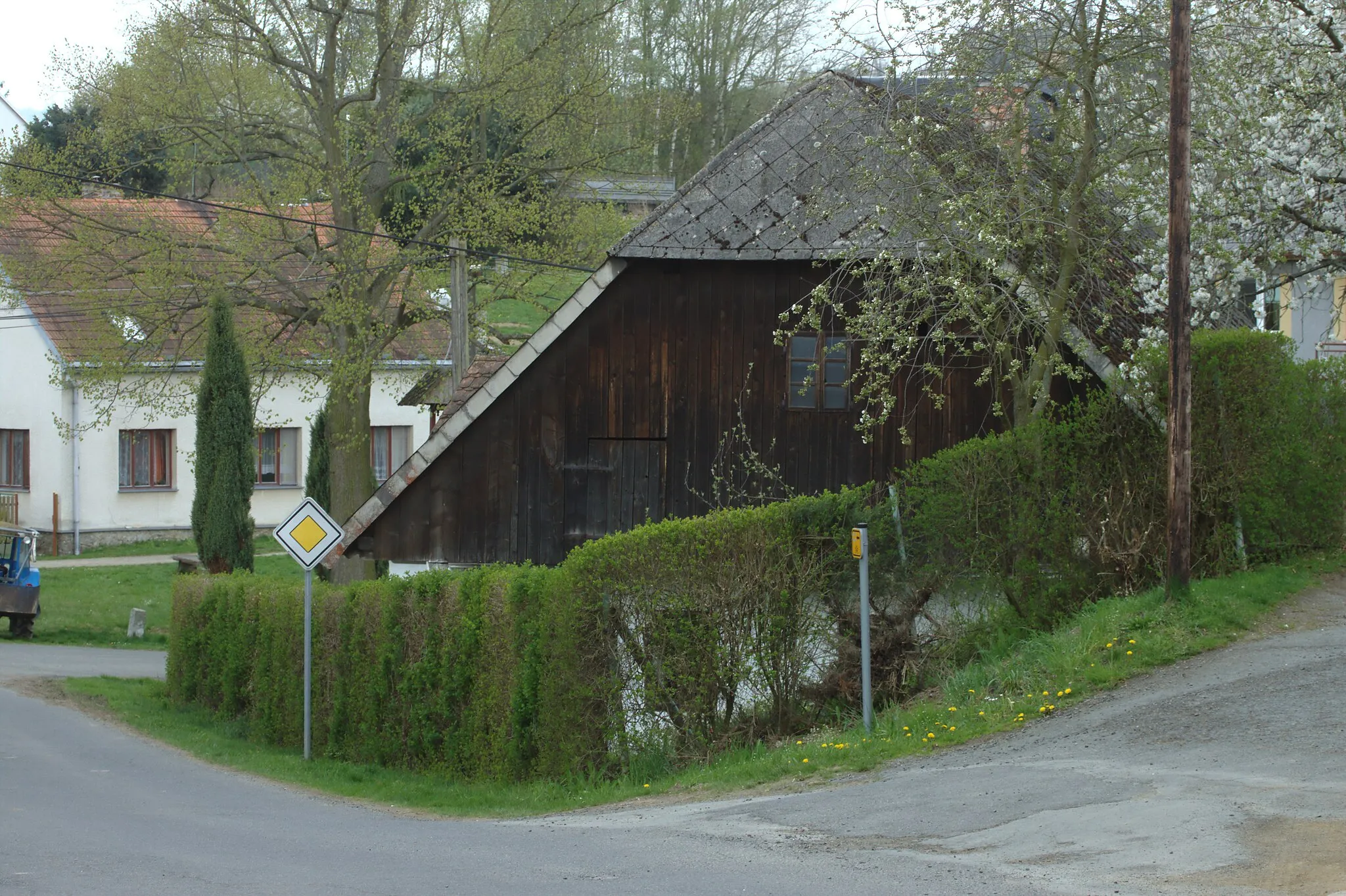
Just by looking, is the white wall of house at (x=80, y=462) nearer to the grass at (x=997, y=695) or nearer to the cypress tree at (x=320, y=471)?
the cypress tree at (x=320, y=471)

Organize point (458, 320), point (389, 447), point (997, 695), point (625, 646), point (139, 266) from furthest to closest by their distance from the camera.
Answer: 1. point (389, 447)
2. point (139, 266)
3. point (458, 320)
4. point (625, 646)
5. point (997, 695)

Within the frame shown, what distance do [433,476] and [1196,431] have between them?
993 centimetres

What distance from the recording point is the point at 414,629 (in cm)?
1469

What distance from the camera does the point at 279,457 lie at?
136 feet

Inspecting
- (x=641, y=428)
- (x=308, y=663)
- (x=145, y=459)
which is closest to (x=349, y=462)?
(x=641, y=428)

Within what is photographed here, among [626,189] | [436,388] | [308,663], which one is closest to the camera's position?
[308,663]

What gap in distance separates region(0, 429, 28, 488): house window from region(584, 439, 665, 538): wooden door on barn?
24.6 meters

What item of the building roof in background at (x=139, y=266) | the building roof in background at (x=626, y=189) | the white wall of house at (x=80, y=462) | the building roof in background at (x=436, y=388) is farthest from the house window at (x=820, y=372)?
the white wall of house at (x=80, y=462)

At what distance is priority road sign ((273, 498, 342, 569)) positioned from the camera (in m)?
16.1

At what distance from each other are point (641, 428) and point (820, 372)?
2.38 metres

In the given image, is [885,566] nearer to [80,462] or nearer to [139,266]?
[139,266]

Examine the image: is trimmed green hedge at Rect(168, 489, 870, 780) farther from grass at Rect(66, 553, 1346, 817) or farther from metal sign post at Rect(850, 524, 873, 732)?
metal sign post at Rect(850, 524, 873, 732)

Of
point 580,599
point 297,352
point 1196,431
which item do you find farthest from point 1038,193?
point 297,352

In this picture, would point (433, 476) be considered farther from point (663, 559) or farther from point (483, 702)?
point (663, 559)
